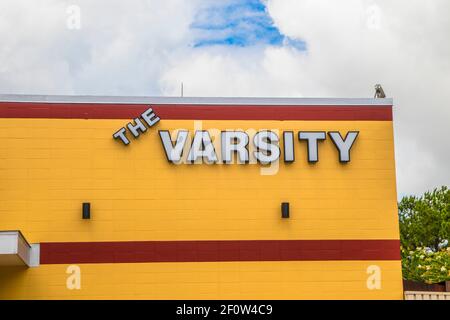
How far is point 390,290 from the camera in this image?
2405cm

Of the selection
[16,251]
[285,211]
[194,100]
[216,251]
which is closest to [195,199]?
[216,251]

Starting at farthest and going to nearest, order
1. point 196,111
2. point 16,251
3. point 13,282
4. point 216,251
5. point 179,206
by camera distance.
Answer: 1. point 196,111
2. point 179,206
3. point 216,251
4. point 13,282
5. point 16,251

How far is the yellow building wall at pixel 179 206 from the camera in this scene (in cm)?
2362

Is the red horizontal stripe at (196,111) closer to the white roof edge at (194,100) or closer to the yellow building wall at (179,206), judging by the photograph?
the white roof edge at (194,100)

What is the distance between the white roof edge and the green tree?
1847 inches

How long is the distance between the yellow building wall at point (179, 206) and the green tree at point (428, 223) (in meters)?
47.3

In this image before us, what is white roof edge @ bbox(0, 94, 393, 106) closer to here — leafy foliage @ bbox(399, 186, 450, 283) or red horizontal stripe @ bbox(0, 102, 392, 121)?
red horizontal stripe @ bbox(0, 102, 392, 121)

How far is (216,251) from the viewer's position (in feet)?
78.4

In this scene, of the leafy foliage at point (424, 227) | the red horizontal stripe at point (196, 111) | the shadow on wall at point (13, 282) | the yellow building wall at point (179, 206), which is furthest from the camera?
the leafy foliage at point (424, 227)

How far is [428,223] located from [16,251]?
55.9m

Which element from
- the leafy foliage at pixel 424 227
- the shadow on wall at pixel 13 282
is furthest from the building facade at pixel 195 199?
the leafy foliage at pixel 424 227

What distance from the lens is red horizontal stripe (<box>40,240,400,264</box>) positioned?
23.6m

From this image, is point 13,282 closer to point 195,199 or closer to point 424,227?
point 195,199

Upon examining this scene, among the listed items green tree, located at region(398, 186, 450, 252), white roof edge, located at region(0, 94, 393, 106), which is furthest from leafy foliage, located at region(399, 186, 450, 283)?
white roof edge, located at region(0, 94, 393, 106)
